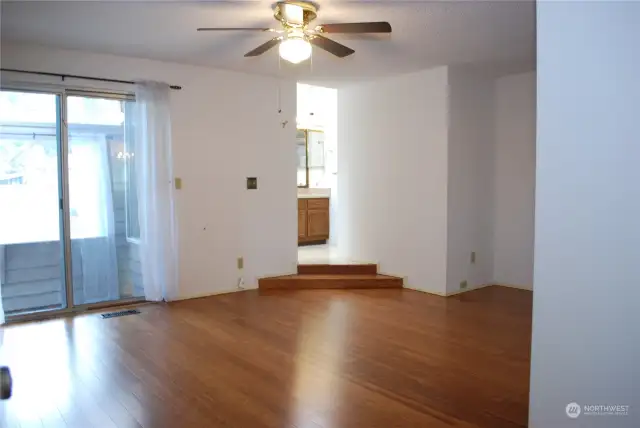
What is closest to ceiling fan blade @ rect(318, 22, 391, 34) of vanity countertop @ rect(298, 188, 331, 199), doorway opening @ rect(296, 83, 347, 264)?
doorway opening @ rect(296, 83, 347, 264)

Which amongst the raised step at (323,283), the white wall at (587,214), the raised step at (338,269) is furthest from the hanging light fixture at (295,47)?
the raised step at (338,269)

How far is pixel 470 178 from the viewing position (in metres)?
5.55

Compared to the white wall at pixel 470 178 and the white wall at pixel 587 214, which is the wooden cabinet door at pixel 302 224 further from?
the white wall at pixel 587 214

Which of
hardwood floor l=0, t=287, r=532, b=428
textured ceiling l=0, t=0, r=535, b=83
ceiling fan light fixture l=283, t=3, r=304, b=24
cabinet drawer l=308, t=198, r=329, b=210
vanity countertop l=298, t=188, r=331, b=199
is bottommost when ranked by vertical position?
hardwood floor l=0, t=287, r=532, b=428

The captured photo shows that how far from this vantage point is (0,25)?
12.0ft

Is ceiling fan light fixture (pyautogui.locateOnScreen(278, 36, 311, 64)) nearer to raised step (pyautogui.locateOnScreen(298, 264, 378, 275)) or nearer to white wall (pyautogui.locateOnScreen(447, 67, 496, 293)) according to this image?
white wall (pyautogui.locateOnScreen(447, 67, 496, 293))

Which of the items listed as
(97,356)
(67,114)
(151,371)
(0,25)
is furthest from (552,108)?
(67,114)

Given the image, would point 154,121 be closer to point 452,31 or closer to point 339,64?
point 339,64

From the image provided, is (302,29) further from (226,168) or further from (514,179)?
(514,179)

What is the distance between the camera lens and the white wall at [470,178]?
530cm

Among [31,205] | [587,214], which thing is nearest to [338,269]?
[31,205]

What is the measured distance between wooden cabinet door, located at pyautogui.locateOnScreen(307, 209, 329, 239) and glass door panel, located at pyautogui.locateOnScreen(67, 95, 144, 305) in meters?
3.30

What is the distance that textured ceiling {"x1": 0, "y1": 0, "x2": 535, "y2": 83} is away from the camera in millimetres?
3303

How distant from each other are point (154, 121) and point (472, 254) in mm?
3806
